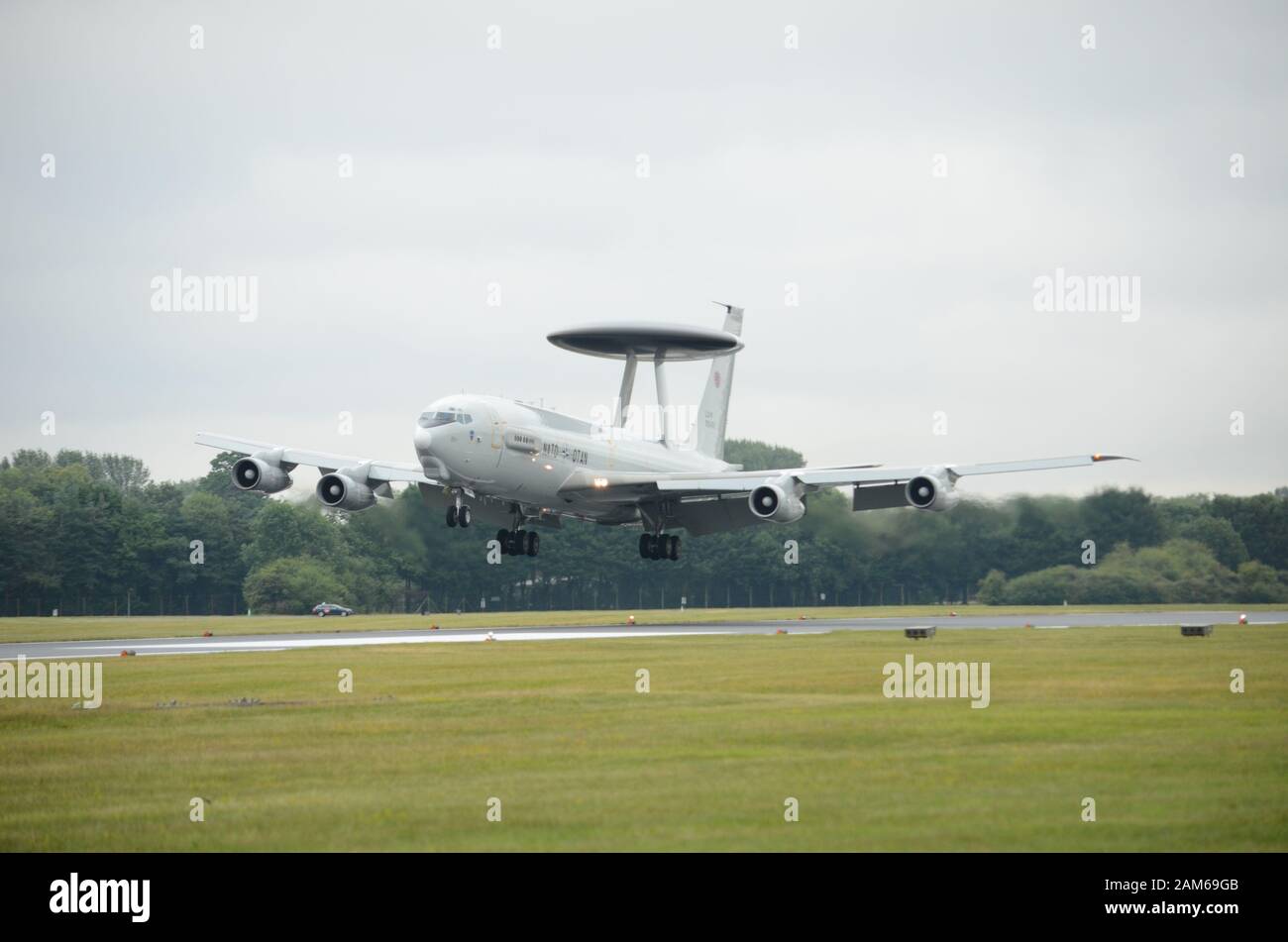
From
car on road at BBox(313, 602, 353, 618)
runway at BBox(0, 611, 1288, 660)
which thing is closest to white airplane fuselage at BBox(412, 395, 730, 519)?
runway at BBox(0, 611, 1288, 660)

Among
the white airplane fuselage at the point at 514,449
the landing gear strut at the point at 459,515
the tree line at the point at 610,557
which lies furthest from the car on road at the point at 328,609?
the landing gear strut at the point at 459,515

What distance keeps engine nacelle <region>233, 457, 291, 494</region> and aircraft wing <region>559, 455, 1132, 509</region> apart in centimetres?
1257

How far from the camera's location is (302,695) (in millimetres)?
34062

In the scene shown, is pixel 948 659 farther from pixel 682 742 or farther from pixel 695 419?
pixel 695 419

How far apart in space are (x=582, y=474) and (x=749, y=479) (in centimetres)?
735

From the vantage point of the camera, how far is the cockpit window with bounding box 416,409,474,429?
195 feet

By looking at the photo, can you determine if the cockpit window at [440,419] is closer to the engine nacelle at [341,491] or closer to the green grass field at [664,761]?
the engine nacelle at [341,491]

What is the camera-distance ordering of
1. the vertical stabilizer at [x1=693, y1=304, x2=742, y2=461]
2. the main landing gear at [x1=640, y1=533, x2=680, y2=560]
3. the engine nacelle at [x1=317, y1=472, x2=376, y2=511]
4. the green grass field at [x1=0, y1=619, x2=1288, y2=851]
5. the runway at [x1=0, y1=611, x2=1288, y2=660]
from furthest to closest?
the vertical stabilizer at [x1=693, y1=304, x2=742, y2=461] → the main landing gear at [x1=640, y1=533, x2=680, y2=560] → the engine nacelle at [x1=317, y1=472, x2=376, y2=511] → the runway at [x1=0, y1=611, x2=1288, y2=660] → the green grass field at [x1=0, y1=619, x2=1288, y2=851]

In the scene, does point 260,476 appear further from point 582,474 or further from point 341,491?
point 582,474

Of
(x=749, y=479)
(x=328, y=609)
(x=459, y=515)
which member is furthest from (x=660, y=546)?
(x=328, y=609)

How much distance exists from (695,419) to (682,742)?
200ft

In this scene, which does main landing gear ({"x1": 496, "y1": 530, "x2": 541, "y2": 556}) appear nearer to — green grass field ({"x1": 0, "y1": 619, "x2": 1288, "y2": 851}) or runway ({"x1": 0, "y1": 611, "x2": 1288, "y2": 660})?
runway ({"x1": 0, "y1": 611, "x2": 1288, "y2": 660})

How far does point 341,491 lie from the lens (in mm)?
67500
